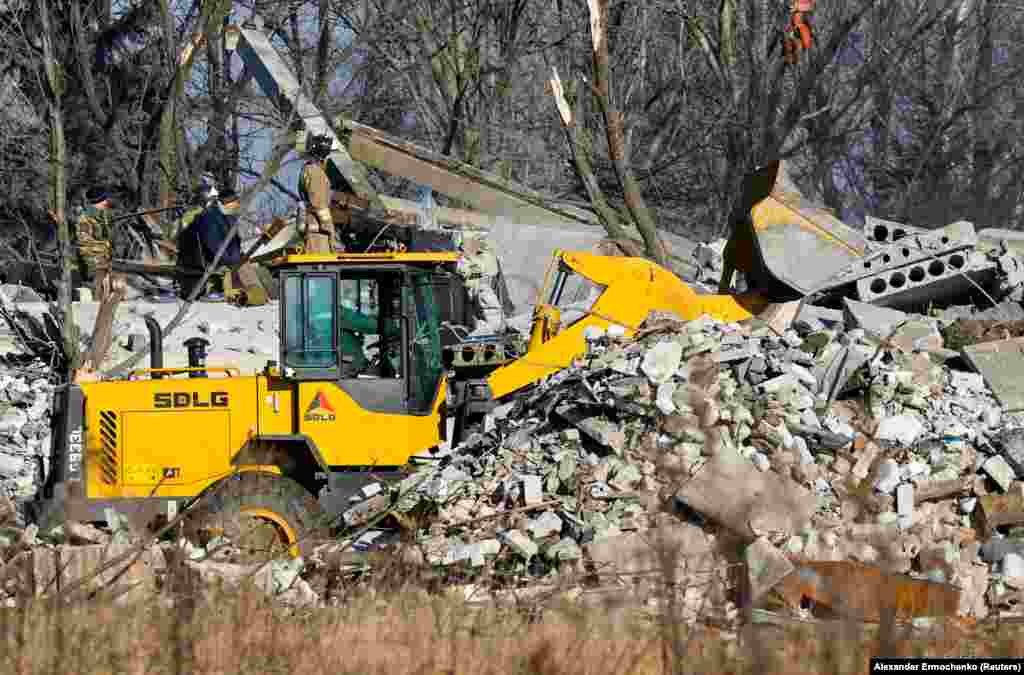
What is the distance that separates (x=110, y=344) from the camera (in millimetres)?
14531

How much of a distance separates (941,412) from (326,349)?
4129 millimetres

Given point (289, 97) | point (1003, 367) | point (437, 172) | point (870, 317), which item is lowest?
point (1003, 367)

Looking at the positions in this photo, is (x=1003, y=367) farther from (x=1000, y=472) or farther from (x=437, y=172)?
(x=437, y=172)

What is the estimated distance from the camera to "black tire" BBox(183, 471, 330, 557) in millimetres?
8688

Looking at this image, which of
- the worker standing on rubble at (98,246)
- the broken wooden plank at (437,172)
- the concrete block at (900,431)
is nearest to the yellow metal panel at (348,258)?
the concrete block at (900,431)

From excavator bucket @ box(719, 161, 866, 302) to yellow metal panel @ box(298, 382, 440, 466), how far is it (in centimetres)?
404

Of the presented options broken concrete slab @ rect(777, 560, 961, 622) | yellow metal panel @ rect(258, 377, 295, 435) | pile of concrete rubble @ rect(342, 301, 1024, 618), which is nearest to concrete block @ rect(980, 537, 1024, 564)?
pile of concrete rubble @ rect(342, 301, 1024, 618)

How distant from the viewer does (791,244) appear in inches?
465

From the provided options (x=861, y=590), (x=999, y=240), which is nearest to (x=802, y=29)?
(x=999, y=240)

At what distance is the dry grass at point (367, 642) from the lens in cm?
475

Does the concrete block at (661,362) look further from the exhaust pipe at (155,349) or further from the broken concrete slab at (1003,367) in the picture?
the exhaust pipe at (155,349)

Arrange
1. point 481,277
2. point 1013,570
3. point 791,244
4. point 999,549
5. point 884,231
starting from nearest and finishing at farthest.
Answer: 1. point 1013,570
2. point 999,549
3. point 791,244
4. point 884,231
5. point 481,277

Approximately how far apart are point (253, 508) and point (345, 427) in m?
0.82

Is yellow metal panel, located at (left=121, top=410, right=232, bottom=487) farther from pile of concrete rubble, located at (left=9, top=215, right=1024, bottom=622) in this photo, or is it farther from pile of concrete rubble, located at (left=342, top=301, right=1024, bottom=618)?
pile of concrete rubble, located at (left=342, top=301, right=1024, bottom=618)
